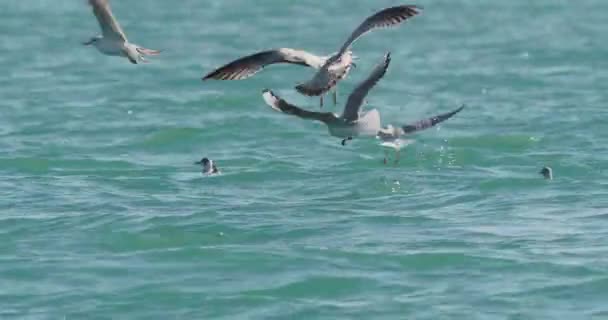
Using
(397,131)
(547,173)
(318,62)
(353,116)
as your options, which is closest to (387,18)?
(318,62)

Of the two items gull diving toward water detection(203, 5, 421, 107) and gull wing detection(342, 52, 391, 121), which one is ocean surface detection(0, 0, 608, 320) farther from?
gull diving toward water detection(203, 5, 421, 107)

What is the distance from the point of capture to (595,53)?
33312mm

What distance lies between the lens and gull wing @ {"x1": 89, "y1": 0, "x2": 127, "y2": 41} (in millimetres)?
17125

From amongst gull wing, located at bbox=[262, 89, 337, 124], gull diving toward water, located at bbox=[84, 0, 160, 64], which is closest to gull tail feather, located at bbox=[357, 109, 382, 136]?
gull wing, located at bbox=[262, 89, 337, 124]

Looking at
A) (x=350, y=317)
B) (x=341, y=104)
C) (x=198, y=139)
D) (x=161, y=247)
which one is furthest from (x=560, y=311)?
(x=341, y=104)

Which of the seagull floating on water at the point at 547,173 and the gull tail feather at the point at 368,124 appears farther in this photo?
the seagull floating on water at the point at 547,173

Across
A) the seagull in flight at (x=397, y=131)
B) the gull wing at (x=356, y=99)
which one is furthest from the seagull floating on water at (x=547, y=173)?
the gull wing at (x=356, y=99)

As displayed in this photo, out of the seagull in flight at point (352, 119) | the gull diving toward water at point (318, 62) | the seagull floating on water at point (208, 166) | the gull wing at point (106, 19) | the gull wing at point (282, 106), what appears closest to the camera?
the gull wing at point (282, 106)

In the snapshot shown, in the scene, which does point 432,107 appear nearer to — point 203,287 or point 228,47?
point 228,47

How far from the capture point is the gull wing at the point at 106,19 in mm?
17125

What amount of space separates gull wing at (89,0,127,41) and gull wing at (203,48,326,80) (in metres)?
2.11

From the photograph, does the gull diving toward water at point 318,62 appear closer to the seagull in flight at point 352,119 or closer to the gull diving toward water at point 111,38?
the seagull in flight at point 352,119

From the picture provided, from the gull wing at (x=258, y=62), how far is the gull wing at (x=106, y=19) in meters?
2.11

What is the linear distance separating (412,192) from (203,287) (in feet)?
16.4
